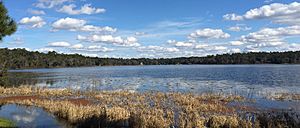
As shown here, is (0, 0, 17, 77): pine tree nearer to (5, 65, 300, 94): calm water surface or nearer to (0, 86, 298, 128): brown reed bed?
(0, 86, 298, 128): brown reed bed

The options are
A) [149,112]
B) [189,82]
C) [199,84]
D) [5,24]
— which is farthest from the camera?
[189,82]

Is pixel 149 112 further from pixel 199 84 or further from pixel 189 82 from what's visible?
pixel 189 82

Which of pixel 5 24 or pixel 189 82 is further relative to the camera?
pixel 189 82

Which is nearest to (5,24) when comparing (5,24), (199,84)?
(5,24)

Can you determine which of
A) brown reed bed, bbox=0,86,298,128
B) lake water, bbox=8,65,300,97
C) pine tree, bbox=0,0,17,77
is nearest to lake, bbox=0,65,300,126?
lake water, bbox=8,65,300,97

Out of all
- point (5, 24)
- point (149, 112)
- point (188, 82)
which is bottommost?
point (188, 82)

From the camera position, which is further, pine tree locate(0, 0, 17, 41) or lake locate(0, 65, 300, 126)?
lake locate(0, 65, 300, 126)

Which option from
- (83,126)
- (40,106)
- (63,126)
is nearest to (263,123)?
(83,126)

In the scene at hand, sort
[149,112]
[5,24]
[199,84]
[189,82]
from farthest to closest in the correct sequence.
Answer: [189,82], [199,84], [149,112], [5,24]

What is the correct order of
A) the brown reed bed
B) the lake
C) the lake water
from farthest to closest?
the lake water, the lake, the brown reed bed

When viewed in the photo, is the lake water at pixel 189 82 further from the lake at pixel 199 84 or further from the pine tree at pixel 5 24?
the pine tree at pixel 5 24

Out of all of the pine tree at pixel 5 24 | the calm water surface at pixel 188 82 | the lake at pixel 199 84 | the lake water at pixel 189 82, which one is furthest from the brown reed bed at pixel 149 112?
the calm water surface at pixel 188 82

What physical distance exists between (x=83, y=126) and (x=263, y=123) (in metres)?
10.5

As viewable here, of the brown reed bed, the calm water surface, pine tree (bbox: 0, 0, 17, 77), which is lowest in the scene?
the calm water surface
